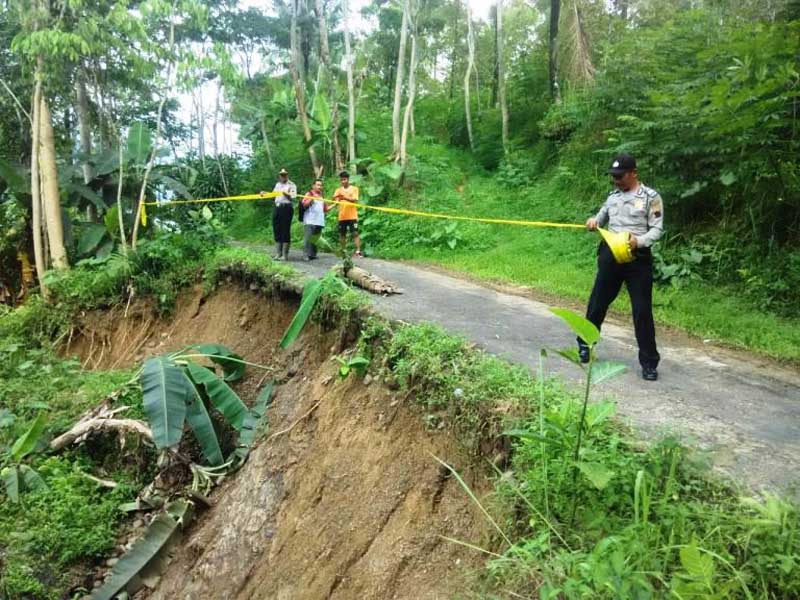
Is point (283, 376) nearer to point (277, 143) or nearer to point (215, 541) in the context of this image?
point (215, 541)

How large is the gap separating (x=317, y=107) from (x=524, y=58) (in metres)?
8.81

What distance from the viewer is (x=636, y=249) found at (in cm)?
421

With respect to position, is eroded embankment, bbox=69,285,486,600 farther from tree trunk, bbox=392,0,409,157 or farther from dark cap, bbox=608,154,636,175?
tree trunk, bbox=392,0,409,157

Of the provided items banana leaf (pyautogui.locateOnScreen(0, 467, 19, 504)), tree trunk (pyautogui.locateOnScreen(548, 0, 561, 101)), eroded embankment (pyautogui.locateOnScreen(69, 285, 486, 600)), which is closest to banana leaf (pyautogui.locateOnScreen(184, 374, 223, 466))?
eroded embankment (pyautogui.locateOnScreen(69, 285, 486, 600))

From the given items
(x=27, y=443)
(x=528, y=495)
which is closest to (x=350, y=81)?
(x=27, y=443)

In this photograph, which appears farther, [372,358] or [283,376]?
[283,376]

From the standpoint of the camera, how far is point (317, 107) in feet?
51.7

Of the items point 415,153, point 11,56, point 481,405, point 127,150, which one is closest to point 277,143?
point 415,153

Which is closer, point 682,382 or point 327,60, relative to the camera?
point 682,382

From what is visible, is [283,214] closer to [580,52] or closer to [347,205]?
[347,205]

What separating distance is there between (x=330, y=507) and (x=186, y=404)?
2.28m

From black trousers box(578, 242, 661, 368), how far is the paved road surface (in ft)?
0.92

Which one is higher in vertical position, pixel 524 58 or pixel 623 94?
pixel 524 58

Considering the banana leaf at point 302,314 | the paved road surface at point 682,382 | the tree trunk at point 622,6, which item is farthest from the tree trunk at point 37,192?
the tree trunk at point 622,6
